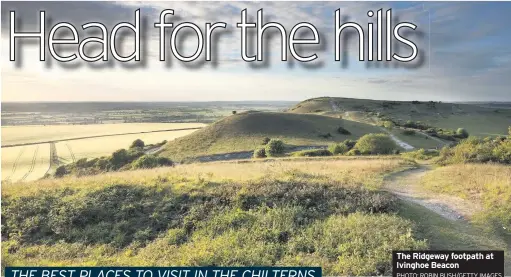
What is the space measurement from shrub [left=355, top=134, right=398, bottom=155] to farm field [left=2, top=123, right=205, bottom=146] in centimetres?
3872

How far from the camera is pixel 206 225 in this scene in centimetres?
1204

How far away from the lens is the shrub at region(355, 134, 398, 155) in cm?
4450

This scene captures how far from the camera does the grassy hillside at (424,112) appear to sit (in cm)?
10262

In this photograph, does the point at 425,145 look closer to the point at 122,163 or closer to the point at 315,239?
the point at 122,163

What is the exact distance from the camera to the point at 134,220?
507 inches

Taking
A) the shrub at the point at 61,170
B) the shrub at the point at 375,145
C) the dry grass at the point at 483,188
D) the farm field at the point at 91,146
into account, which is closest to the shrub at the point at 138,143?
the farm field at the point at 91,146

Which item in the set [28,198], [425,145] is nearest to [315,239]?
[28,198]

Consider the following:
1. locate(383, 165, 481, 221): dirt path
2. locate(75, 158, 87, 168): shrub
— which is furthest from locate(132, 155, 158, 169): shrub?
locate(383, 165, 481, 221): dirt path

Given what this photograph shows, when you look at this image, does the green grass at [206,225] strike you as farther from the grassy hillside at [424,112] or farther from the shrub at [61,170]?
the grassy hillside at [424,112]

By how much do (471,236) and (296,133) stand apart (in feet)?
193

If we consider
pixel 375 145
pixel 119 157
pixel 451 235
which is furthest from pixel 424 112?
pixel 451 235

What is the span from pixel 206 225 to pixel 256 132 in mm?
56185

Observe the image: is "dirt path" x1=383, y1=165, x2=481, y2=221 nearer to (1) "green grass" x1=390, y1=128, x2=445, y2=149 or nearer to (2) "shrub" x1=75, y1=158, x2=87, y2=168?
(2) "shrub" x1=75, y1=158, x2=87, y2=168

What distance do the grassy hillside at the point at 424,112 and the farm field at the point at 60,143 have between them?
175ft
